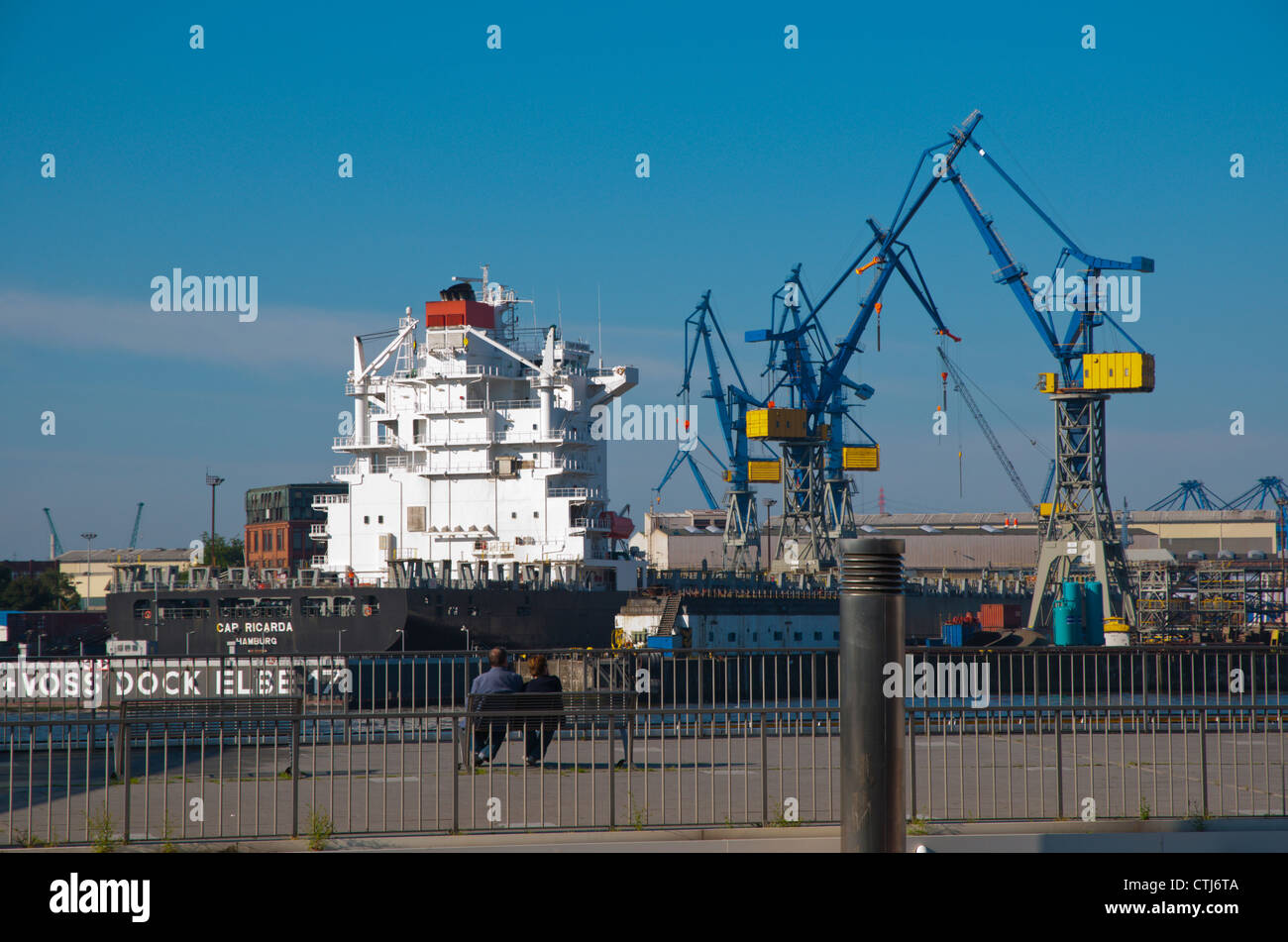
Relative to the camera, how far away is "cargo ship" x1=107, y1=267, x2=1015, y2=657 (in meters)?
43.2

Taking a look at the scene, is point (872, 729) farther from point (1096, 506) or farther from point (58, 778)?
point (1096, 506)

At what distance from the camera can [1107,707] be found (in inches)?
418

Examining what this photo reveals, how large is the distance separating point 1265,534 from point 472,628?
4297 inches

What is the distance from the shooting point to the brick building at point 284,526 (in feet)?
320

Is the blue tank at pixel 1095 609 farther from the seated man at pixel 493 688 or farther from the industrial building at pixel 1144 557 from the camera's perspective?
the seated man at pixel 493 688

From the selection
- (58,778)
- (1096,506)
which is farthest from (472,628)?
(58,778)

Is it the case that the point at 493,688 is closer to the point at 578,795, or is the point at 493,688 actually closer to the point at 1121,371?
the point at 578,795

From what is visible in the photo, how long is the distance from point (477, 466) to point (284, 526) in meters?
53.9

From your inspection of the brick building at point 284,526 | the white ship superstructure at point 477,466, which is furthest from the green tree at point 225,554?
the white ship superstructure at point 477,466

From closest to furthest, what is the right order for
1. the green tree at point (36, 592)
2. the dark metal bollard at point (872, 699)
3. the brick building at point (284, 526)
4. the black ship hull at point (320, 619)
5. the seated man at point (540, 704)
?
the dark metal bollard at point (872, 699) → the seated man at point (540, 704) → the black ship hull at point (320, 619) → the green tree at point (36, 592) → the brick building at point (284, 526)

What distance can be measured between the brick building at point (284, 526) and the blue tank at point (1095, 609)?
59.2 metres

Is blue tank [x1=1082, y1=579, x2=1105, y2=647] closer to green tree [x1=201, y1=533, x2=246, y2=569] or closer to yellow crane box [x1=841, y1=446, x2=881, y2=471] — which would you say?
yellow crane box [x1=841, y1=446, x2=881, y2=471]

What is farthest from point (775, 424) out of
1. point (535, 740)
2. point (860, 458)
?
point (535, 740)
